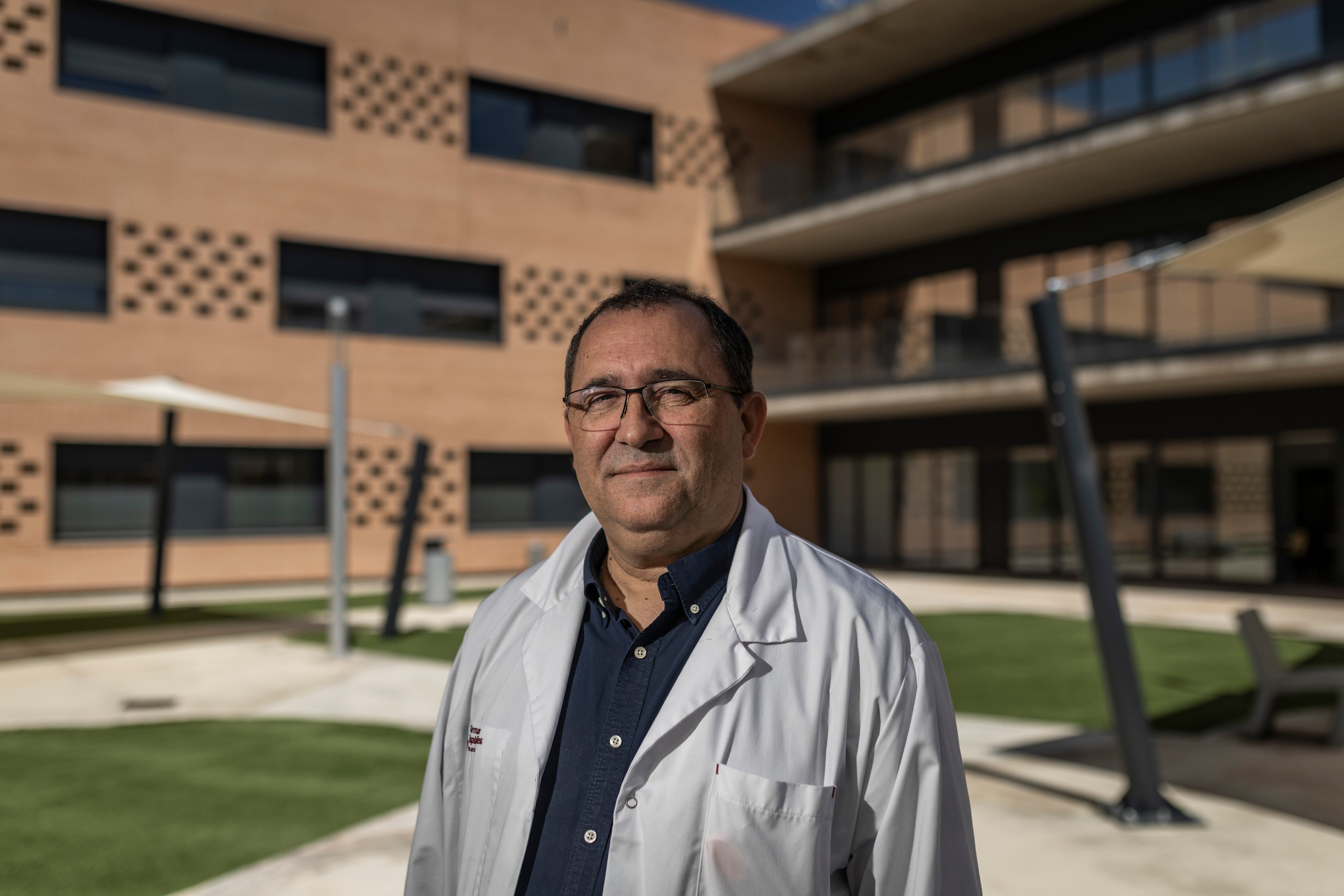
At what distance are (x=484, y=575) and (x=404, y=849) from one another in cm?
1741

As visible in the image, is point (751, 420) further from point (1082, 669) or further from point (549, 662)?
point (1082, 669)

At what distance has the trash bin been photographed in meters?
16.5

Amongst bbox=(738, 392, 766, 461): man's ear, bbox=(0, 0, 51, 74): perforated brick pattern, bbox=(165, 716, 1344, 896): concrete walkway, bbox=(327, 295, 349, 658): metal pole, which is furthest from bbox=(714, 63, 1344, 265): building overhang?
bbox=(738, 392, 766, 461): man's ear

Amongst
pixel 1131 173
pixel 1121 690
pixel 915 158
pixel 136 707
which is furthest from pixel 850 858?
pixel 915 158

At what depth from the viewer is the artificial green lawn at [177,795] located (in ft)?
16.0

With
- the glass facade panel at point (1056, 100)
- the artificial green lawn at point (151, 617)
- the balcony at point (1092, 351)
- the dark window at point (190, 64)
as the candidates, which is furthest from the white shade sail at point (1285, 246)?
the dark window at point (190, 64)

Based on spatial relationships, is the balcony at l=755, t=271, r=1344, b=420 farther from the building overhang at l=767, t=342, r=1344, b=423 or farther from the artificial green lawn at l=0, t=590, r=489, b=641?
the artificial green lawn at l=0, t=590, r=489, b=641

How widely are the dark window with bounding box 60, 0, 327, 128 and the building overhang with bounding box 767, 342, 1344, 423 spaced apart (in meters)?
11.3

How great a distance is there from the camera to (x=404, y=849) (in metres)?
5.03

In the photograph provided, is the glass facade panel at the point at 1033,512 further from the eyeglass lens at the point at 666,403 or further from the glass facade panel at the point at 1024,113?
the eyeglass lens at the point at 666,403

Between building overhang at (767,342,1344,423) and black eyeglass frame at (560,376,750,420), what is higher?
building overhang at (767,342,1344,423)

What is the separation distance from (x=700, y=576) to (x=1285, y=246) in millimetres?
5839

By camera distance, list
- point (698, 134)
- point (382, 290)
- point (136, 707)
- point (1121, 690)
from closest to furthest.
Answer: point (1121, 690) → point (136, 707) → point (382, 290) → point (698, 134)

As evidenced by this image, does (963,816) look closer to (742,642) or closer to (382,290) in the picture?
(742,642)
